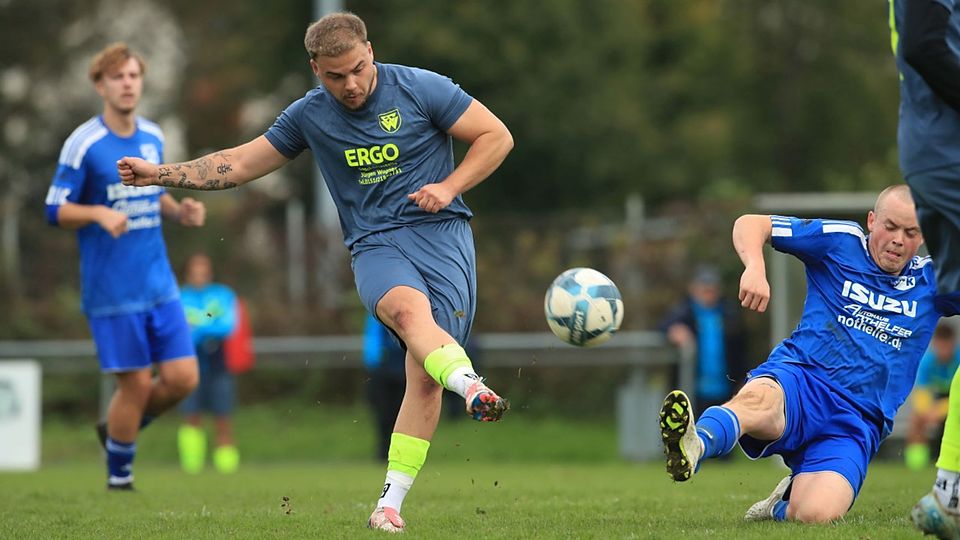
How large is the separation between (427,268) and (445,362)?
0.70 m

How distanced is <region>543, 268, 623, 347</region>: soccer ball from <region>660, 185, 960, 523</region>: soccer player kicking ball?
0.72 meters

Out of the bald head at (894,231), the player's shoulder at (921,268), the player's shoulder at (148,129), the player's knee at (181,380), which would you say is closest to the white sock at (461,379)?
the bald head at (894,231)

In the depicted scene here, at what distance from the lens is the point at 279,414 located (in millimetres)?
19906

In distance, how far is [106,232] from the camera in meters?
9.67

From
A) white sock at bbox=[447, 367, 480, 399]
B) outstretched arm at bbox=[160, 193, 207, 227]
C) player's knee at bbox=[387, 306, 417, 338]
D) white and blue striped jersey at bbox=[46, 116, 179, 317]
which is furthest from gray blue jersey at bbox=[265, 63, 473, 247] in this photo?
white and blue striped jersey at bbox=[46, 116, 179, 317]

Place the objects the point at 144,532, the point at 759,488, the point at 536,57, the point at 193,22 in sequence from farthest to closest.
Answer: the point at 193,22 < the point at 536,57 < the point at 759,488 < the point at 144,532

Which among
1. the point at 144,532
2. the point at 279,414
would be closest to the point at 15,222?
the point at 279,414

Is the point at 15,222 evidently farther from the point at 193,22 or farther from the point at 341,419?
the point at 193,22

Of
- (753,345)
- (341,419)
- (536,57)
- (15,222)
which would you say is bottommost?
(341,419)

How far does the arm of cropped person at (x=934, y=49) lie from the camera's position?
17.8ft

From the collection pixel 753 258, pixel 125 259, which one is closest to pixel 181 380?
pixel 125 259

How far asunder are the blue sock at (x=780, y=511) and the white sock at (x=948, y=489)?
1.28 m

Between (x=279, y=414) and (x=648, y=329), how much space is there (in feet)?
17.3

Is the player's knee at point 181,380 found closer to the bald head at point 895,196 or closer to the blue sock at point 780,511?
the blue sock at point 780,511
